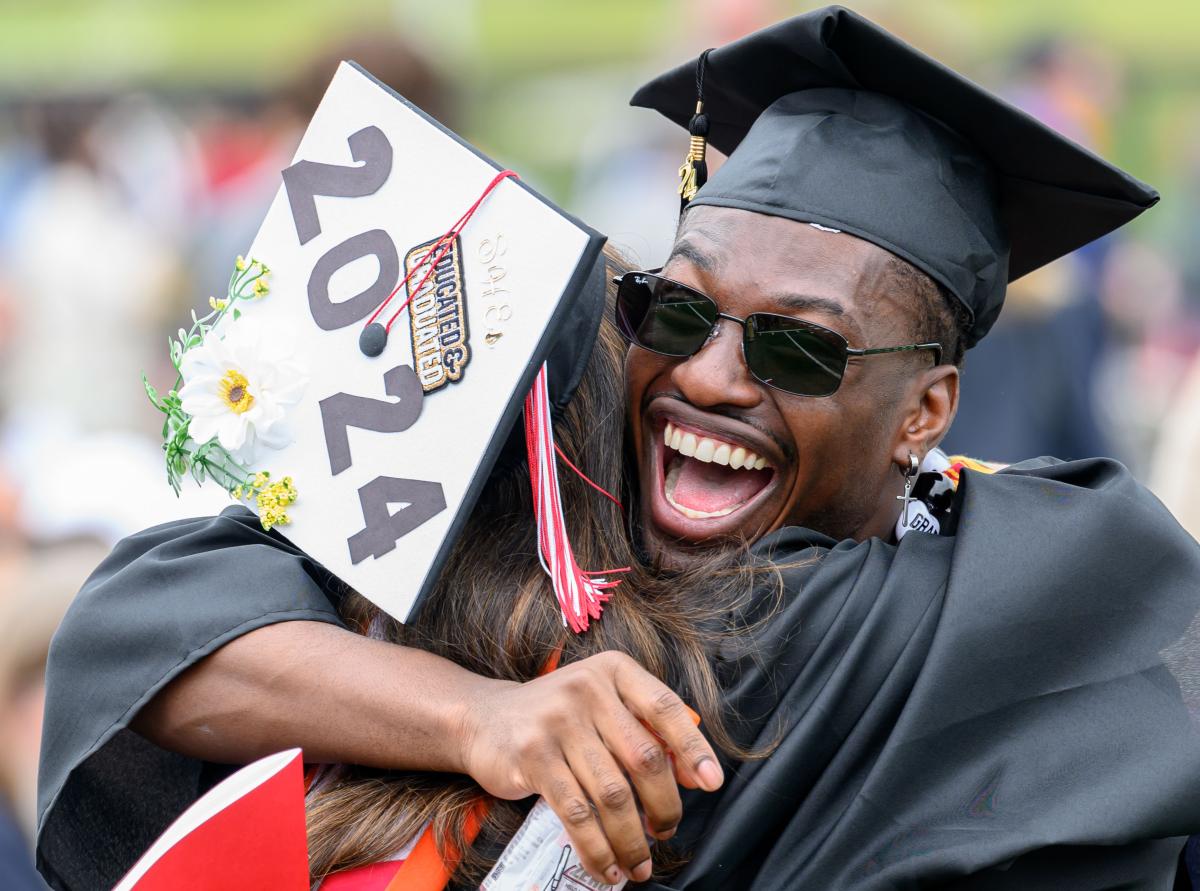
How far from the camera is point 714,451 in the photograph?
2.58m

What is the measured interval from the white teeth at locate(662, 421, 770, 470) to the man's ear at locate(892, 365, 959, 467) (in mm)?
285

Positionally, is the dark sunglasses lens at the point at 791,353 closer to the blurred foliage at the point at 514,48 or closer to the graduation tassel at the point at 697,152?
the graduation tassel at the point at 697,152

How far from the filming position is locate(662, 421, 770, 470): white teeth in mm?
2580

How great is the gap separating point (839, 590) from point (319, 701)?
75cm

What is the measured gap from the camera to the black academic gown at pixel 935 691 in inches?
84.6

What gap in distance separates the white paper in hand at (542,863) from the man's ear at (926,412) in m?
0.96

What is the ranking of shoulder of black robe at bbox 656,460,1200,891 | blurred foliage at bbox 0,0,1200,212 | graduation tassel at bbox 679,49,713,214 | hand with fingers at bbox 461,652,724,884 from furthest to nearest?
blurred foliage at bbox 0,0,1200,212 → graduation tassel at bbox 679,49,713,214 → shoulder of black robe at bbox 656,460,1200,891 → hand with fingers at bbox 461,652,724,884

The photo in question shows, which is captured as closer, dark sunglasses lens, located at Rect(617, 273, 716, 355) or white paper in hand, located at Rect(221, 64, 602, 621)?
white paper in hand, located at Rect(221, 64, 602, 621)

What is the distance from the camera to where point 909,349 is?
104 inches

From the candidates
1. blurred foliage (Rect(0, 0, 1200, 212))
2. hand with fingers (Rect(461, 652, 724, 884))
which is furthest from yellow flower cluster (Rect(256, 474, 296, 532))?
blurred foliage (Rect(0, 0, 1200, 212))

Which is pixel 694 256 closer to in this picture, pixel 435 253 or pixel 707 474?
pixel 707 474

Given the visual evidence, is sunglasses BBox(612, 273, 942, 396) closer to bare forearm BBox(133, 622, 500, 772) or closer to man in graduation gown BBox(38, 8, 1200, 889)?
man in graduation gown BBox(38, 8, 1200, 889)

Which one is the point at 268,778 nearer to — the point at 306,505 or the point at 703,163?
the point at 306,505

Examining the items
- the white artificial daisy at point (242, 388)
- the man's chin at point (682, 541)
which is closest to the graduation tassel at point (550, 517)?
the man's chin at point (682, 541)
